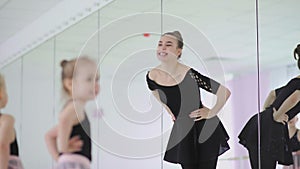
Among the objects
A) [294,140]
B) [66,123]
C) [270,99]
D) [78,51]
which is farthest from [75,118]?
[294,140]

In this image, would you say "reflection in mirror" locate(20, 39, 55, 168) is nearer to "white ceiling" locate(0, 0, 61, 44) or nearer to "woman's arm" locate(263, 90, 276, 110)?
"white ceiling" locate(0, 0, 61, 44)

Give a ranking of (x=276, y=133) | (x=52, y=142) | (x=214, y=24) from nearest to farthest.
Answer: (x=52, y=142) → (x=214, y=24) → (x=276, y=133)

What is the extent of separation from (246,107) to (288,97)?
10.7 inches

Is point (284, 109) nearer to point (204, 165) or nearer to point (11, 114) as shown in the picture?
point (204, 165)

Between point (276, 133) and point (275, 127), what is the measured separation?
0.09 feet

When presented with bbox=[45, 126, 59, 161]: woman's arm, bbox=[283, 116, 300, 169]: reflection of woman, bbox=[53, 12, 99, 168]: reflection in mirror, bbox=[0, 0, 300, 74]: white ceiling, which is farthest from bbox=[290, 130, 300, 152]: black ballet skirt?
bbox=[45, 126, 59, 161]: woman's arm

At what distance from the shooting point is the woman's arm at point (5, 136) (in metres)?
3.76

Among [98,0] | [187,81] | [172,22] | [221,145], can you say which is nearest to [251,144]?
[221,145]

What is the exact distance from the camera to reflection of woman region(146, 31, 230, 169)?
12.5 ft

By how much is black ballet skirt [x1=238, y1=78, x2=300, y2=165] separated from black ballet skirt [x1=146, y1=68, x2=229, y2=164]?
191 mm

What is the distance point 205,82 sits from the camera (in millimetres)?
3816

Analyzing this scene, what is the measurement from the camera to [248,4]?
13.0 ft

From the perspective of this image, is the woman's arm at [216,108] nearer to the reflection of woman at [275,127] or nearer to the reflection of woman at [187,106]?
the reflection of woman at [187,106]

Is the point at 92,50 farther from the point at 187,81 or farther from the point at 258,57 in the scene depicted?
the point at 258,57
